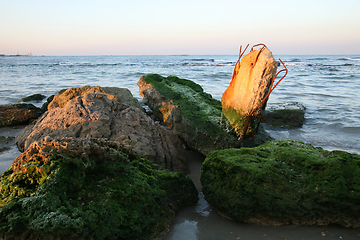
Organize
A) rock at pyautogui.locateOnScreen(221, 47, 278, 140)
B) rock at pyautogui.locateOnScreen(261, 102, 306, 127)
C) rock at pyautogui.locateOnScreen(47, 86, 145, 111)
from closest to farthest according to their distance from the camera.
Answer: rock at pyautogui.locateOnScreen(221, 47, 278, 140)
rock at pyautogui.locateOnScreen(47, 86, 145, 111)
rock at pyautogui.locateOnScreen(261, 102, 306, 127)

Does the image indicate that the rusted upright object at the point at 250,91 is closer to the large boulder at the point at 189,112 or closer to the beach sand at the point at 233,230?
the large boulder at the point at 189,112

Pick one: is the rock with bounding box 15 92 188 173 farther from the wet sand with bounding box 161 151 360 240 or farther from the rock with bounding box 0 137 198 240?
the wet sand with bounding box 161 151 360 240

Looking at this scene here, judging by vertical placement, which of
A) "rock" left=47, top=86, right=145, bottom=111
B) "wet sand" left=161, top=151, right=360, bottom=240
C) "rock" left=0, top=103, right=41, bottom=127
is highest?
"rock" left=47, top=86, right=145, bottom=111

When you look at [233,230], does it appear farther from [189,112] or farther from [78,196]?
[189,112]

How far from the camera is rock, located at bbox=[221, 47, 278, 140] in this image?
3.56 m

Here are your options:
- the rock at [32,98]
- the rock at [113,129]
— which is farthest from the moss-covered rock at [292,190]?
the rock at [32,98]

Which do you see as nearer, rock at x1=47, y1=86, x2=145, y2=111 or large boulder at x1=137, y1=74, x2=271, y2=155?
large boulder at x1=137, y1=74, x2=271, y2=155

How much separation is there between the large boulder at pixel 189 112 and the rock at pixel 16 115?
3.26m

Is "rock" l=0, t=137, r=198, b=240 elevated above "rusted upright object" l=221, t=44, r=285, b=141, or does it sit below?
below

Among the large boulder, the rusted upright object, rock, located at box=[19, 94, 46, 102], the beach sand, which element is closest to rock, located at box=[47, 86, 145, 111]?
the large boulder

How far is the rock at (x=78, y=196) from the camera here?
1.67 metres

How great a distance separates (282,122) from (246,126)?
354 centimetres

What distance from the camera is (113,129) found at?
3.56 metres

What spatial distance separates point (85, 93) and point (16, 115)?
2277mm
